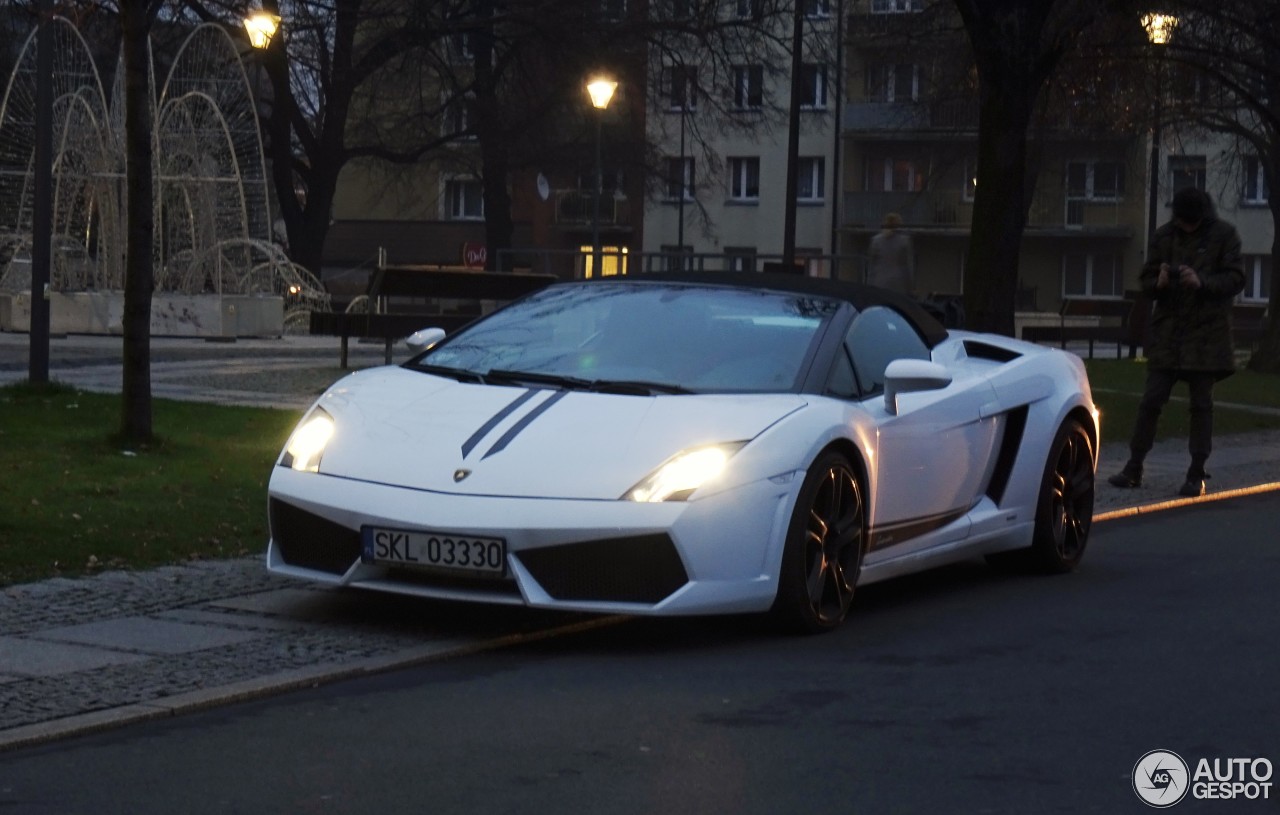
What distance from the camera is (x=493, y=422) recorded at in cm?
773

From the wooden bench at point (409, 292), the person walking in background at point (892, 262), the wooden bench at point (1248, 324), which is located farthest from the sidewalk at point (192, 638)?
the wooden bench at point (1248, 324)

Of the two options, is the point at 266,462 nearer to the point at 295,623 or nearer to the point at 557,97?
the point at 295,623

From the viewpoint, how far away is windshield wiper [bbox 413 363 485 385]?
27.5ft

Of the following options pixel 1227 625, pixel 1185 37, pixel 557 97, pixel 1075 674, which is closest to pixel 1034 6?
pixel 1185 37

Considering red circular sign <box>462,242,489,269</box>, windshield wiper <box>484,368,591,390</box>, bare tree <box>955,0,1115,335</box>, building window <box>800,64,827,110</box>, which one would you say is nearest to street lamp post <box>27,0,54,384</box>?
bare tree <box>955,0,1115,335</box>

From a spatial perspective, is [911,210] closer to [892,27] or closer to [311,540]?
[892,27]

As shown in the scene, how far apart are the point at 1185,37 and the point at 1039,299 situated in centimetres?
5357

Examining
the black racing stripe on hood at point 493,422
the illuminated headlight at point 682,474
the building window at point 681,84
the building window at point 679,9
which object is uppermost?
the building window at point 679,9

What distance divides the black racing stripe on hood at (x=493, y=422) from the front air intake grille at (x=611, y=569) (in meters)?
0.51

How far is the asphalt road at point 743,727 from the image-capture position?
17.4ft

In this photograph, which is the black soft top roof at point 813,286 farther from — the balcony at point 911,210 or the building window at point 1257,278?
the balcony at point 911,210

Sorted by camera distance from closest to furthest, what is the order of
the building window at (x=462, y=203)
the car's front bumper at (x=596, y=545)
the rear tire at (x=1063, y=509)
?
the car's front bumper at (x=596, y=545) < the rear tire at (x=1063, y=509) < the building window at (x=462, y=203)

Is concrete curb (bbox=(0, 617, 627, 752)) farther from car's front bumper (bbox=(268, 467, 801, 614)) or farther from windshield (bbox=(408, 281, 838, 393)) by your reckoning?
windshield (bbox=(408, 281, 838, 393))

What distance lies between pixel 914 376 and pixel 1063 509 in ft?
6.76
